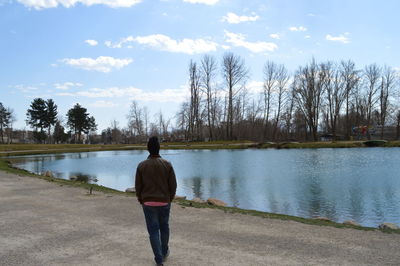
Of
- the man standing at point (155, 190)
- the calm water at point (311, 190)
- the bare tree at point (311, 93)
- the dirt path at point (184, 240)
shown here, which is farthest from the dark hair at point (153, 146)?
the bare tree at point (311, 93)

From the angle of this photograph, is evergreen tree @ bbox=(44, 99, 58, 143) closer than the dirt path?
No

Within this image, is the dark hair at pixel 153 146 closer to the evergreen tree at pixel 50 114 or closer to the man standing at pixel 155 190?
the man standing at pixel 155 190

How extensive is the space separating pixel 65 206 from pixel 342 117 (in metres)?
80.2

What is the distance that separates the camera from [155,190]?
466cm

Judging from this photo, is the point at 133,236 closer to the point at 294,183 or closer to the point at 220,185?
the point at 220,185

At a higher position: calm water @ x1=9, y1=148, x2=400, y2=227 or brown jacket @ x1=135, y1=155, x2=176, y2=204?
brown jacket @ x1=135, y1=155, x2=176, y2=204

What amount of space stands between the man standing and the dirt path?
49 cm

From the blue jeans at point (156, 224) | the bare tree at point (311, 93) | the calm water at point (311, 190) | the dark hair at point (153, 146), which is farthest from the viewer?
the bare tree at point (311, 93)

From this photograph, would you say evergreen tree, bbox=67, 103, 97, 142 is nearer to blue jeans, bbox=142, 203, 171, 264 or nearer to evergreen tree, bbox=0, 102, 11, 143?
evergreen tree, bbox=0, 102, 11, 143

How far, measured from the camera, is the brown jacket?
4672 mm

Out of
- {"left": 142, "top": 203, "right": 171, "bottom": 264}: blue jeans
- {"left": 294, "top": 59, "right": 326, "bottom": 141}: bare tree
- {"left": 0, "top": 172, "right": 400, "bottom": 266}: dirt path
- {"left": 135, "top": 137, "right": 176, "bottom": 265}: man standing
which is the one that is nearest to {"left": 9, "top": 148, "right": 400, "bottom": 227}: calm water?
{"left": 0, "top": 172, "right": 400, "bottom": 266}: dirt path

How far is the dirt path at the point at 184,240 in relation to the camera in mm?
4984

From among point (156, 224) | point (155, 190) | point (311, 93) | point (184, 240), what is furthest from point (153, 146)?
point (311, 93)

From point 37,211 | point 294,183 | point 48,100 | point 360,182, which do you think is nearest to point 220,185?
point 294,183
